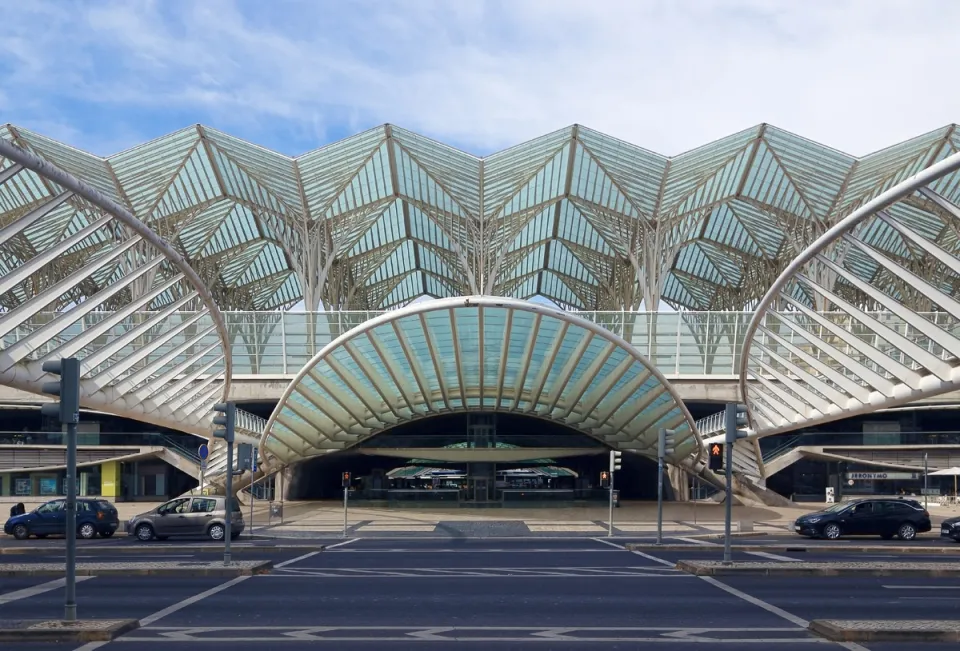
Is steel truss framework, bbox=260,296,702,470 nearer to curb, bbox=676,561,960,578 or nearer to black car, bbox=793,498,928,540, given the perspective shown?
black car, bbox=793,498,928,540

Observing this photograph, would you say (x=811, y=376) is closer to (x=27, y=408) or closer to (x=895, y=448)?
(x=895, y=448)

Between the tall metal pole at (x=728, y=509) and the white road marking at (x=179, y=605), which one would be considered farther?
the tall metal pole at (x=728, y=509)

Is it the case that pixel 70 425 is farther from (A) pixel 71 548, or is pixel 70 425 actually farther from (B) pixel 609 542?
(B) pixel 609 542

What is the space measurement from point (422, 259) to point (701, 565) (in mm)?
77562

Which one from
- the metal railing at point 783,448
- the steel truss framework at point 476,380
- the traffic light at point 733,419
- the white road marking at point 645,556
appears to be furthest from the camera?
the metal railing at point 783,448

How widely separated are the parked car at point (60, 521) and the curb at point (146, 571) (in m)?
12.7

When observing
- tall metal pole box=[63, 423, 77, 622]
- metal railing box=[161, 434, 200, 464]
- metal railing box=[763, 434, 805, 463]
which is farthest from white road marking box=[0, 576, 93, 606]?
metal railing box=[763, 434, 805, 463]

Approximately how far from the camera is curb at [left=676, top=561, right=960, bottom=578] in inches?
867

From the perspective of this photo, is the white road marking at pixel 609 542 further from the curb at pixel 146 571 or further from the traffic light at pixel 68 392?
the traffic light at pixel 68 392

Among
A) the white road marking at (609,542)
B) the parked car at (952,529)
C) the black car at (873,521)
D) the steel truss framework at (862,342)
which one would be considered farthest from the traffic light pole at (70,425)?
the parked car at (952,529)

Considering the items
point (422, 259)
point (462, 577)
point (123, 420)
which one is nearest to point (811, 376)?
point (462, 577)

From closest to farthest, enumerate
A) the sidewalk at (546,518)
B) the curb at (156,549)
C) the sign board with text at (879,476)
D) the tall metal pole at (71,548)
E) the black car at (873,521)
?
the tall metal pole at (71,548) → the curb at (156,549) → the black car at (873,521) → the sidewalk at (546,518) → the sign board with text at (879,476)

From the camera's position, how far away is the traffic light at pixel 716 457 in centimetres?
2662

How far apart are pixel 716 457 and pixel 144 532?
1815 cm
